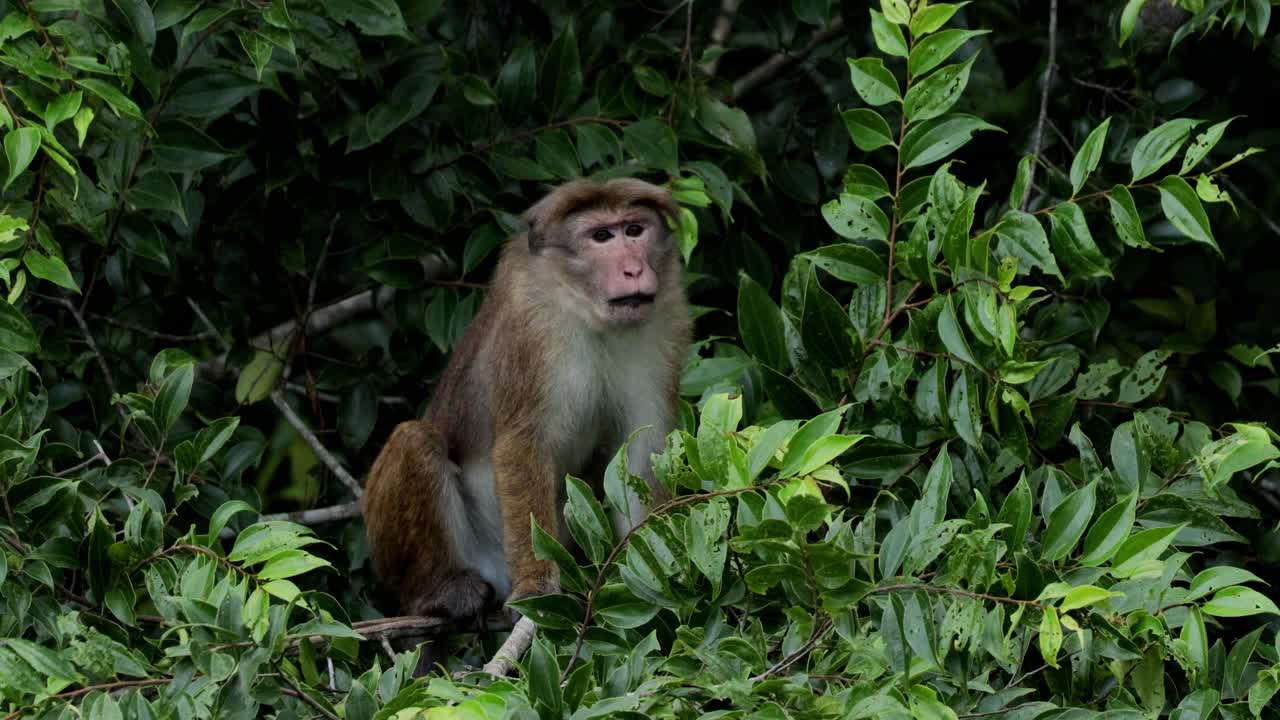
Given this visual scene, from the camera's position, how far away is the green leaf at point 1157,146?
4512 millimetres

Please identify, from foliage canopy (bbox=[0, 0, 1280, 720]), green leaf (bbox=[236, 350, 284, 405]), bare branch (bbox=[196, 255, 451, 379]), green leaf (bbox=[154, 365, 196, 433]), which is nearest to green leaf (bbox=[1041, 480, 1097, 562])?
foliage canopy (bbox=[0, 0, 1280, 720])

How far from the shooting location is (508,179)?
6645 mm

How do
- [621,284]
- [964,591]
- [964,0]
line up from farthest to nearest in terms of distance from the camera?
[621,284]
[964,0]
[964,591]

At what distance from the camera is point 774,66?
7.95m

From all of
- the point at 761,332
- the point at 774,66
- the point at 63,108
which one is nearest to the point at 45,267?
the point at 63,108

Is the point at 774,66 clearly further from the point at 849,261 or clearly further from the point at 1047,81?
the point at 849,261

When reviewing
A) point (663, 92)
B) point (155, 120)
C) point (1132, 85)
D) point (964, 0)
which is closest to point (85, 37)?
point (155, 120)

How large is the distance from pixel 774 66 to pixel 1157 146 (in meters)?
3.61

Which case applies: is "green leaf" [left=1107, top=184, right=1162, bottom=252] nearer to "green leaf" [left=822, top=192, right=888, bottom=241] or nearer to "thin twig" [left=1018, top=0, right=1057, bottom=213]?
"green leaf" [left=822, top=192, right=888, bottom=241]

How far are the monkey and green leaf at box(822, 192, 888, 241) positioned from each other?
0.99m

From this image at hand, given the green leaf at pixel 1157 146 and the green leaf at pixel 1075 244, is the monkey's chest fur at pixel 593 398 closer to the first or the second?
the green leaf at pixel 1075 244

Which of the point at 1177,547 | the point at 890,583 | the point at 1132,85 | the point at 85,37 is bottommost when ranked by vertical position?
the point at 1177,547

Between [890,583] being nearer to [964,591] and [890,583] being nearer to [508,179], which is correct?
[964,591]

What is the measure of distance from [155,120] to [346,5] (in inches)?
32.0
